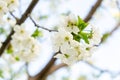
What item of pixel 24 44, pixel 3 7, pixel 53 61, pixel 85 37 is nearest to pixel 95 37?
pixel 85 37

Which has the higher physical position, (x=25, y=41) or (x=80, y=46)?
(x=25, y=41)

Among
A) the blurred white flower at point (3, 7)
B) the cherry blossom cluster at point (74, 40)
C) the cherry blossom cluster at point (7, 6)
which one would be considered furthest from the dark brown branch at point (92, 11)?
the cherry blossom cluster at point (74, 40)

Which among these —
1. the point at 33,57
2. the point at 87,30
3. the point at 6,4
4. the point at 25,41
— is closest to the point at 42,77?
the point at 33,57

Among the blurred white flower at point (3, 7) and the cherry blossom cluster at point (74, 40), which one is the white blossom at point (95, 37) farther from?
the blurred white flower at point (3, 7)

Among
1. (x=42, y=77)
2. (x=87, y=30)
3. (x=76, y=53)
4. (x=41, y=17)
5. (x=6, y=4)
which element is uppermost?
(x=41, y=17)

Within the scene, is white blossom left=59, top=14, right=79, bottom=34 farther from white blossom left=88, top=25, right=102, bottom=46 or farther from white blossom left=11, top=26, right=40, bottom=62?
white blossom left=11, top=26, right=40, bottom=62

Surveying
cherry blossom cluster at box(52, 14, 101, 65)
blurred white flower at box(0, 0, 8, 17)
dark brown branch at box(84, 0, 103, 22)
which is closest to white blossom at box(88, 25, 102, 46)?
cherry blossom cluster at box(52, 14, 101, 65)

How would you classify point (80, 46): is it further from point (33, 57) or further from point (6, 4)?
point (33, 57)
